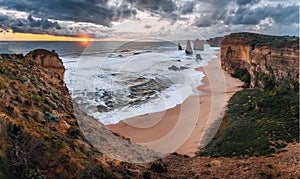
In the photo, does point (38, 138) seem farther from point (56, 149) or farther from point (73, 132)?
point (73, 132)

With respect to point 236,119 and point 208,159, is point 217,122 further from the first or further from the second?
point 208,159

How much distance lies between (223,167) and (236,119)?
8.77 metres

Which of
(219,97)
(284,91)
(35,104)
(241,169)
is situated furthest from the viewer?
(219,97)

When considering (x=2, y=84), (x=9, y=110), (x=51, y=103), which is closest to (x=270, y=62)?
(x=51, y=103)

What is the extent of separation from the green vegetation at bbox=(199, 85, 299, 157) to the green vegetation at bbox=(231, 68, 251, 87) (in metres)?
12.6

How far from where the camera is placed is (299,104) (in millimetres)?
17703

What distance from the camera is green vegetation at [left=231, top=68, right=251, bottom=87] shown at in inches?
1375

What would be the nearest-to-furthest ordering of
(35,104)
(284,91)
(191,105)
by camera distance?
(35,104) → (284,91) → (191,105)

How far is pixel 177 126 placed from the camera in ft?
58.3

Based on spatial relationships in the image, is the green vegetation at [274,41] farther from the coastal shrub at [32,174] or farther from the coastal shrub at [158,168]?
the coastal shrub at [32,174]

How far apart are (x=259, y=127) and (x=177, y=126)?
576cm

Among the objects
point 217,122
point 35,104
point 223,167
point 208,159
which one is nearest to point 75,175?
point 35,104

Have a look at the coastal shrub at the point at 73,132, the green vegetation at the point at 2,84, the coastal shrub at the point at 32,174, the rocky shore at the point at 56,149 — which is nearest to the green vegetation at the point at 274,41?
the rocky shore at the point at 56,149

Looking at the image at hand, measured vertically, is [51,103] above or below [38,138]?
above
